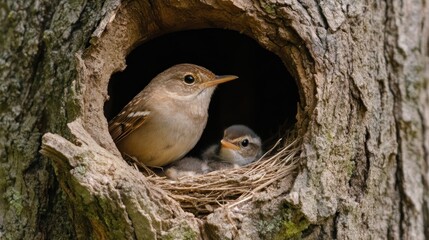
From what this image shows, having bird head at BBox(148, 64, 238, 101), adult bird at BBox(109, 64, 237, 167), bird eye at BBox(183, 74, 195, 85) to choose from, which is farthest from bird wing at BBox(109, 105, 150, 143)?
bird eye at BBox(183, 74, 195, 85)

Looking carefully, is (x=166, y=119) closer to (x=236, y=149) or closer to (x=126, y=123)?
(x=126, y=123)

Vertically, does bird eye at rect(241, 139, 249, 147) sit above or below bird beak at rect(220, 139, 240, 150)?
above

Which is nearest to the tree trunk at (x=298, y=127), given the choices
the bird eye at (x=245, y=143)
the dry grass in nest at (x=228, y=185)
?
the dry grass in nest at (x=228, y=185)

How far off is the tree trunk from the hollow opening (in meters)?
2.74

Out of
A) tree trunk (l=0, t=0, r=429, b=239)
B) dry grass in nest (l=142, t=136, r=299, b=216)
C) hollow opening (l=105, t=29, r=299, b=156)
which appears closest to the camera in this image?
tree trunk (l=0, t=0, r=429, b=239)

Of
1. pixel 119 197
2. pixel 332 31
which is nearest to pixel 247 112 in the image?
pixel 332 31

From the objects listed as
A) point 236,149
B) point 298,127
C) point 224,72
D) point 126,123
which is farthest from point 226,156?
point 224,72

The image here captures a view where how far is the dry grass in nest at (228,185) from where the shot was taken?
178 inches

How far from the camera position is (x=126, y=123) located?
18.7ft

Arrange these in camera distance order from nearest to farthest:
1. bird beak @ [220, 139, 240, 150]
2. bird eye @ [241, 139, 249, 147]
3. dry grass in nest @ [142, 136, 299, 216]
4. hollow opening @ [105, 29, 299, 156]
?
dry grass in nest @ [142, 136, 299, 216] → bird beak @ [220, 139, 240, 150] → bird eye @ [241, 139, 249, 147] → hollow opening @ [105, 29, 299, 156]

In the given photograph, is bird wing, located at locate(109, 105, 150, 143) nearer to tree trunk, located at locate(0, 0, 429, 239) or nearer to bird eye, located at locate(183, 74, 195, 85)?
bird eye, located at locate(183, 74, 195, 85)

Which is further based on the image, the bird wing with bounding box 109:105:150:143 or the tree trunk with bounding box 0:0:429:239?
the bird wing with bounding box 109:105:150:143

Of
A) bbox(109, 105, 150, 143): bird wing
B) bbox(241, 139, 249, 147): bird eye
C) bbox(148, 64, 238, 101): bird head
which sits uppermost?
bbox(148, 64, 238, 101): bird head

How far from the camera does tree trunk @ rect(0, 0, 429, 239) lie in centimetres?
400
